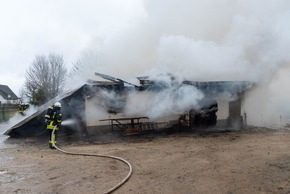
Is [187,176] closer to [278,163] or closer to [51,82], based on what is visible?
[278,163]

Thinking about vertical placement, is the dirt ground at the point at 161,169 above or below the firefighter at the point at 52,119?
below

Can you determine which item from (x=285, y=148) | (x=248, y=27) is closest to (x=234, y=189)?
(x=285, y=148)

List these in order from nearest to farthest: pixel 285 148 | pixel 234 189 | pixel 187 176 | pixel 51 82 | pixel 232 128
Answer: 1. pixel 234 189
2. pixel 187 176
3. pixel 285 148
4. pixel 232 128
5. pixel 51 82

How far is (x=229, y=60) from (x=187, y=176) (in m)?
7.54

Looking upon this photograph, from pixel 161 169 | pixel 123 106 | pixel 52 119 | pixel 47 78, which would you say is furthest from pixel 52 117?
pixel 47 78

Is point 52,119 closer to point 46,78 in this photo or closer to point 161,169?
point 161,169

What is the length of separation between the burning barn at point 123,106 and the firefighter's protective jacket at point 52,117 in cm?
198

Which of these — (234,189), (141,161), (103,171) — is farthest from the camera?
(141,161)

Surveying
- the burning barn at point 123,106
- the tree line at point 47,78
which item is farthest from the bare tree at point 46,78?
the burning barn at point 123,106

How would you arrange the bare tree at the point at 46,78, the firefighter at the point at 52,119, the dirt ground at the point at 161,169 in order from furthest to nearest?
the bare tree at the point at 46,78, the firefighter at the point at 52,119, the dirt ground at the point at 161,169

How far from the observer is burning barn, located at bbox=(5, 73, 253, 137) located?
11.6m

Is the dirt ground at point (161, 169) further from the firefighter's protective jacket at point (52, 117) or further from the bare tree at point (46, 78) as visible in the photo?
the bare tree at point (46, 78)

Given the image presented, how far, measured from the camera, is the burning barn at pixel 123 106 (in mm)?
11594

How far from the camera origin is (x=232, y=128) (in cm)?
1351
